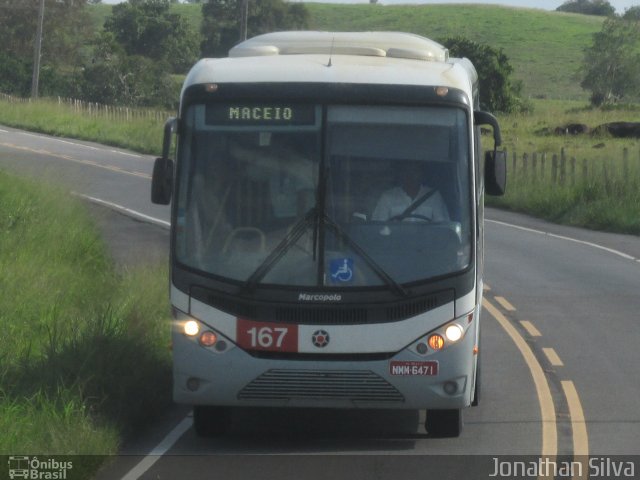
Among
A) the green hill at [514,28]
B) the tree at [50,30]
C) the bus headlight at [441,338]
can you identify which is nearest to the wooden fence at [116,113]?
the tree at [50,30]

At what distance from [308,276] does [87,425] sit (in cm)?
189

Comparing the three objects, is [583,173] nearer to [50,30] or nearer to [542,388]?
[542,388]

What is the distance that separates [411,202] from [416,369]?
122cm

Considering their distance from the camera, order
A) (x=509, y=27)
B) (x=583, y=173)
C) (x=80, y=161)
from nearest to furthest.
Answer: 1. (x=583, y=173)
2. (x=80, y=161)
3. (x=509, y=27)

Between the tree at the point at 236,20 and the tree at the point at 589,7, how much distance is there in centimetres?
8701

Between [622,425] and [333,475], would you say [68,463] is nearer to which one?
[333,475]

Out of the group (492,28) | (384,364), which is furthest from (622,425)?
(492,28)

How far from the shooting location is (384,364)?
882cm

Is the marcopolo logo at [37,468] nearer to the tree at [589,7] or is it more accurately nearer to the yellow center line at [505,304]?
the yellow center line at [505,304]

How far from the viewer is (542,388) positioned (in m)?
11.7

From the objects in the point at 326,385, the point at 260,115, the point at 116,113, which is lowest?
the point at 326,385

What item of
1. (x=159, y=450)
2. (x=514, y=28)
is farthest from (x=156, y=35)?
(x=159, y=450)

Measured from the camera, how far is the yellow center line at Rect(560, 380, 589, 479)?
897cm

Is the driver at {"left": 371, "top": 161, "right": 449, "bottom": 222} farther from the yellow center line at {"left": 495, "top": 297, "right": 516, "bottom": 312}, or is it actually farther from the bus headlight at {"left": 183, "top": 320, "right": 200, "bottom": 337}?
the yellow center line at {"left": 495, "top": 297, "right": 516, "bottom": 312}
